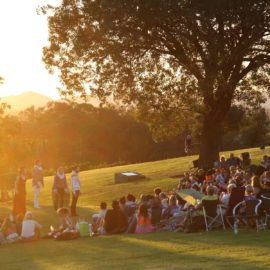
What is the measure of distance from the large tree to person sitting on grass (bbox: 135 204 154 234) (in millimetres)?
10562

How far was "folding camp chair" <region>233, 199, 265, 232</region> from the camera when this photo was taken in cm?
1638

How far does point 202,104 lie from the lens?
34812 mm

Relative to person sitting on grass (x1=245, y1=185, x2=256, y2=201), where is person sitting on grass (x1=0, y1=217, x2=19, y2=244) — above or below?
below

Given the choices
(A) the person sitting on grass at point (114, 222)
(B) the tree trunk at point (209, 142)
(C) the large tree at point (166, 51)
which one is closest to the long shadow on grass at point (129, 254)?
(A) the person sitting on grass at point (114, 222)

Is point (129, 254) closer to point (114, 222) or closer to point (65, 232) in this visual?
point (65, 232)

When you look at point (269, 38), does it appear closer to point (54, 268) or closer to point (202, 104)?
point (202, 104)

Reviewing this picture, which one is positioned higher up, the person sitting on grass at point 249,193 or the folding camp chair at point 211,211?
the person sitting on grass at point 249,193

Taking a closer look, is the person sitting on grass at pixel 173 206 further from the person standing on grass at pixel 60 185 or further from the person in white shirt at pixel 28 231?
the person standing on grass at pixel 60 185

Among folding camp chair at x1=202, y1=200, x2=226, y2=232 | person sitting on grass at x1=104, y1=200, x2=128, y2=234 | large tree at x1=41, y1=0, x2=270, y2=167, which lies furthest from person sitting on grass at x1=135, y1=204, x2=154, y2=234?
large tree at x1=41, y1=0, x2=270, y2=167

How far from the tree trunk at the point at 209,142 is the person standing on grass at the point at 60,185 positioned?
10625mm

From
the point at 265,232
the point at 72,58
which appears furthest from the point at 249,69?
the point at 265,232

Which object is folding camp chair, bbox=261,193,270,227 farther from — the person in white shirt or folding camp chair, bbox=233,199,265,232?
the person in white shirt

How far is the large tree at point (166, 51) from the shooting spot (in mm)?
28531

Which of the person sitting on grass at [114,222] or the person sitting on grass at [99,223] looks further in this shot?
the person sitting on grass at [99,223]
